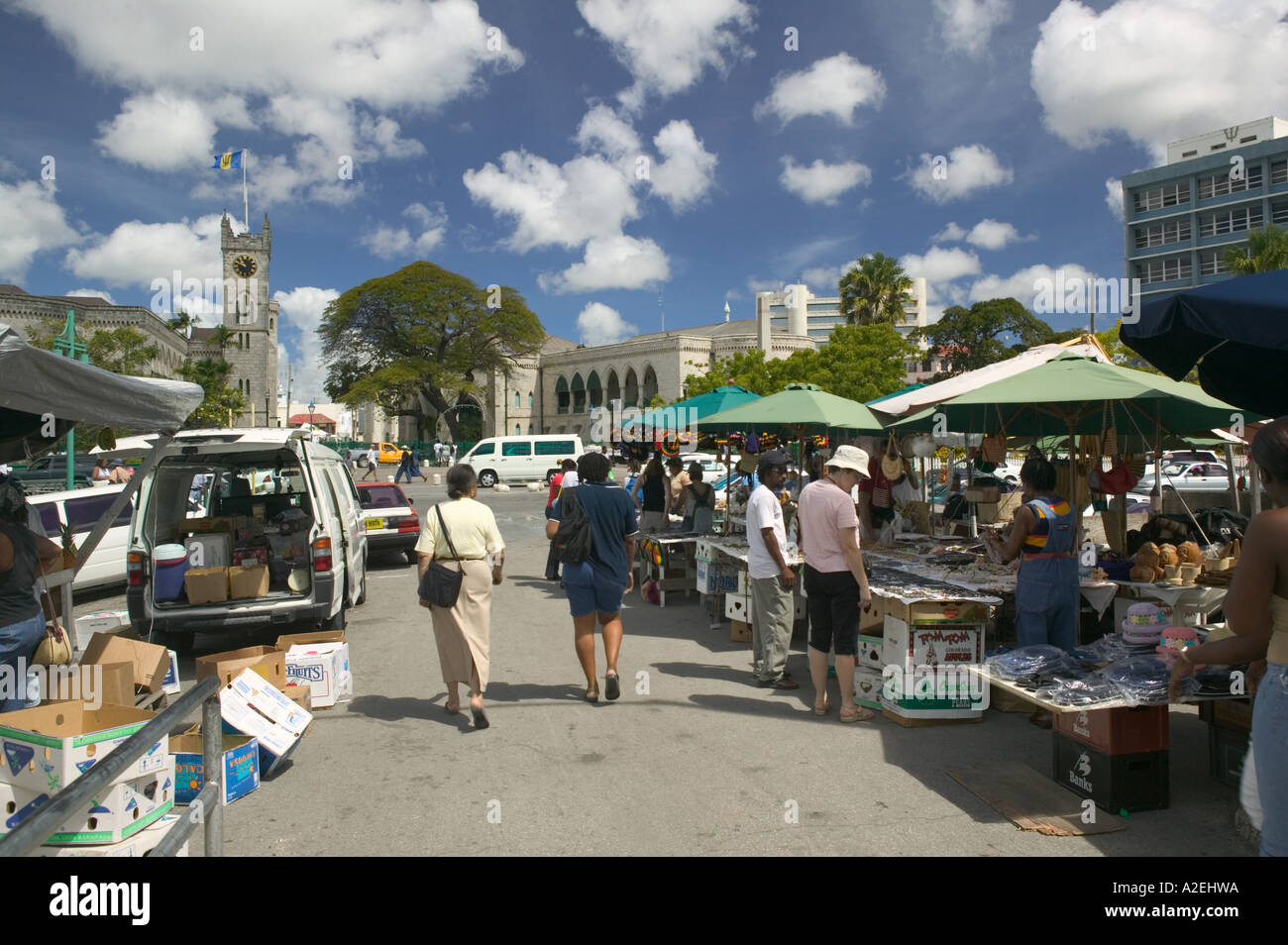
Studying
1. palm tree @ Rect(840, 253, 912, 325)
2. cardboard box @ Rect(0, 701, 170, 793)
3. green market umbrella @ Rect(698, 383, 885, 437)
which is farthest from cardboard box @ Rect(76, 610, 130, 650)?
palm tree @ Rect(840, 253, 912, 325)

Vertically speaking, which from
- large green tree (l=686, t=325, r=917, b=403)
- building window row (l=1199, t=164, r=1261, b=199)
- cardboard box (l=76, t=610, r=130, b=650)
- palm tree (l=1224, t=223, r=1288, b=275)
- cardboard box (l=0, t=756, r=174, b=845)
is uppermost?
building window row (l=1199, t=164, r=1261, b=199)

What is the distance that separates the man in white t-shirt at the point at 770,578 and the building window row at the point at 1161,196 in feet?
253

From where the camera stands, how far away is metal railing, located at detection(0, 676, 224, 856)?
1.81 meters

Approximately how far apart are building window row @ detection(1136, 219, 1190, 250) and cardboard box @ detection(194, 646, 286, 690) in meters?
79.7

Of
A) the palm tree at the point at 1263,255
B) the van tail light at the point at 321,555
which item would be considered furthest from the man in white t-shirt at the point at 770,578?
the palm tree at the point at 1263,255

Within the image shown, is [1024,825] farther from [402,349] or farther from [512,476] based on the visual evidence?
[402,349]

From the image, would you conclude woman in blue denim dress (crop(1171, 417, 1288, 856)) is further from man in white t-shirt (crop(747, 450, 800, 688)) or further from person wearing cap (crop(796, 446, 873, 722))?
man in white t-shirt (crop(747, 450, 800, 688))

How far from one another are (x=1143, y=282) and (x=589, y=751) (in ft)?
267

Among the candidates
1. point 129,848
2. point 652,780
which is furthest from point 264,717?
point 652,780

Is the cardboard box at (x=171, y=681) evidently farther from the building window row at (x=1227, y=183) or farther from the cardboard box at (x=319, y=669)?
the building window row at (x=1227, y=183)

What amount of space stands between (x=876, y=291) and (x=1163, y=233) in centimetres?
3227

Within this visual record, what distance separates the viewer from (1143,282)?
7100 centimetres

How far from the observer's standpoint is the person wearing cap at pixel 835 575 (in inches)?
217
